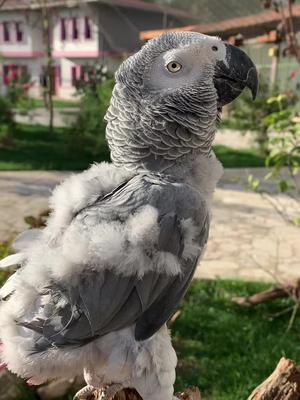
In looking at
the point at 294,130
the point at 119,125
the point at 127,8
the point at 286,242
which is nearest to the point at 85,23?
the point at 127,8

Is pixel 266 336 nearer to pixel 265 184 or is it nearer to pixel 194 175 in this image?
pixel 194 175

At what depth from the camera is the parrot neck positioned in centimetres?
134

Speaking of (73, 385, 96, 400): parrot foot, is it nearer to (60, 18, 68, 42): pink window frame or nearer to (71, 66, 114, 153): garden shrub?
(71, 66, 114, 153): garden shrub

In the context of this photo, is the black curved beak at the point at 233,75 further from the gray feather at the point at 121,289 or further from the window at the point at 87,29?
the window at the point at 87,29

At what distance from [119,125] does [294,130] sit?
1.68 metres

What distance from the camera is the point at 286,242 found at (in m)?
4.84

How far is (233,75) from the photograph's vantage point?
4.45 feet

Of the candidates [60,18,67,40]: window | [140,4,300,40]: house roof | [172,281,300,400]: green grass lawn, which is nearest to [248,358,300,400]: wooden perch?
[172,281,300,400]: green grass lawn

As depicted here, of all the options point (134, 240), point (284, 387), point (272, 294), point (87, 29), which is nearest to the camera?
point (134, 240)

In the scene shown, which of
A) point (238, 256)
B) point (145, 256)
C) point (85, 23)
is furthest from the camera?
point (85, 23)

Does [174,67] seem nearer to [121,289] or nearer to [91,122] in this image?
[121,289]

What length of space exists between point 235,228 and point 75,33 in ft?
46.1

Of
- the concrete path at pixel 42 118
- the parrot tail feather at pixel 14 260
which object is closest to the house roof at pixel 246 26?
the parrot tail feather at pixel 14 260

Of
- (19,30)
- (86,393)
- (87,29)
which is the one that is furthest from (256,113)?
(19,30)
